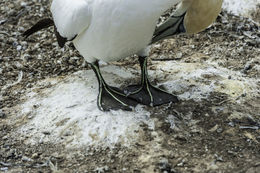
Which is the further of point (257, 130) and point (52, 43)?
point (52, 43)

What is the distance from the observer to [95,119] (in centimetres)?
345

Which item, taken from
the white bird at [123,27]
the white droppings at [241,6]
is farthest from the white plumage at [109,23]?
the white droppings at [241,6]

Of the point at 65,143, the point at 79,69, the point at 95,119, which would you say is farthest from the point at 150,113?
the point at 79,69

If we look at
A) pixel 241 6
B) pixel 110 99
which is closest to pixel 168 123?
pixel 110 99

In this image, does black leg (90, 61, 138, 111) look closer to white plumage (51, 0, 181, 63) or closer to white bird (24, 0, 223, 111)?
white bird (24, 0, 223, 111)

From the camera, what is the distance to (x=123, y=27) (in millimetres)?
3129

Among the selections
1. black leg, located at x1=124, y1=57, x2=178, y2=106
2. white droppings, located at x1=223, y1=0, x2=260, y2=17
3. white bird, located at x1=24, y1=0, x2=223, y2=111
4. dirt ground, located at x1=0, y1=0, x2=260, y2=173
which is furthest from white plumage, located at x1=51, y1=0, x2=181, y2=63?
white droppings, located at x1=223, y1=0, x2=260, y2=17

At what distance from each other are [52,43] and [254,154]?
8.99 ft

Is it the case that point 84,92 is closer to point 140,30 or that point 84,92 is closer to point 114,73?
point 114,73

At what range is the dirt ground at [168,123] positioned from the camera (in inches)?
A: 120

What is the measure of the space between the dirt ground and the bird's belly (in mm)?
581

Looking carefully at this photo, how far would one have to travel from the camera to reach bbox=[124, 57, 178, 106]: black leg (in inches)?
145

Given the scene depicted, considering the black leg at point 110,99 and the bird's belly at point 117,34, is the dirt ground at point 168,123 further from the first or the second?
the bird's belly at point 117,34

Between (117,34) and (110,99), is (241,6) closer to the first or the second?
(110,99)
